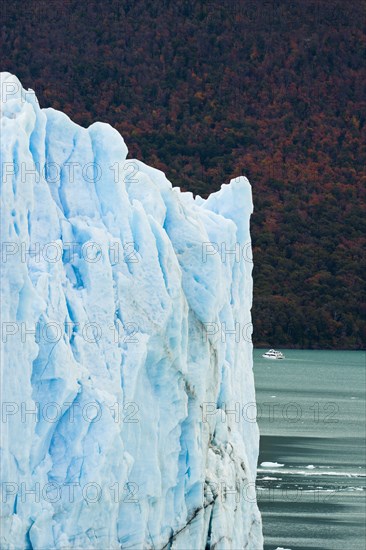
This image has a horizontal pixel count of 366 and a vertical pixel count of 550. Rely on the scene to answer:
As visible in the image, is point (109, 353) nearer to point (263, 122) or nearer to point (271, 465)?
point (271, 465)

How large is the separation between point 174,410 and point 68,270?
2.31 meters

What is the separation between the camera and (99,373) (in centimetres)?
1656

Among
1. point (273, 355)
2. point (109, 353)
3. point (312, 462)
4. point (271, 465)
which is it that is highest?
point (273, 355)

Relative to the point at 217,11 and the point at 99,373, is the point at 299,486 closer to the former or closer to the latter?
the point at 99,373

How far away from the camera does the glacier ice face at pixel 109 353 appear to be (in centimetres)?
1565

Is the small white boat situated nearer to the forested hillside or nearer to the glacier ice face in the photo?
the forested hillside

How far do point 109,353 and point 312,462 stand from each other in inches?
1237

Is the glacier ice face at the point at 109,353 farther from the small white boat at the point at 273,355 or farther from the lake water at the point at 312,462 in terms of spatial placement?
the small white boat at the point at 273,355

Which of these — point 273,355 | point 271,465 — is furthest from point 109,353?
point 273,355

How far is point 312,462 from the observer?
4731cm

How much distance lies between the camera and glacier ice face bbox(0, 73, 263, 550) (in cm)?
1565

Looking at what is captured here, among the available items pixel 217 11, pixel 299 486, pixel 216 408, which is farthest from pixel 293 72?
pixel 216 408

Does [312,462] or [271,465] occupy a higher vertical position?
[312,462]

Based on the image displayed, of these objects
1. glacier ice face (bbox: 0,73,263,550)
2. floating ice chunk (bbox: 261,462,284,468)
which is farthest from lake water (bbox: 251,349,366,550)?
glacier ice face (bbox: 0,73,263,550)
